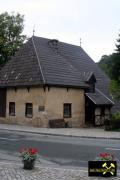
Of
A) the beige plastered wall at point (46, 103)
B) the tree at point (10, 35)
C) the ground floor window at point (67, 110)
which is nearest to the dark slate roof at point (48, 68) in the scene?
the beige plastered wall at point (46, 103)

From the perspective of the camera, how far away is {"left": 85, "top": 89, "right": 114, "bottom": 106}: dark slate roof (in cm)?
3669

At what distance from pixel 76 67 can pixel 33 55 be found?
535cm

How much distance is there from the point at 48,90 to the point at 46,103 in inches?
44.9

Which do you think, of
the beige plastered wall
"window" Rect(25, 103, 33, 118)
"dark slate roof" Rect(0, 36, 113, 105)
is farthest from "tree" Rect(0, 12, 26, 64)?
"window" Rect(25, 103, 33, 118)

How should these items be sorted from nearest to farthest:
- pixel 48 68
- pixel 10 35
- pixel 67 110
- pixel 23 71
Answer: pixel 48 68, pixel 67 110, pixel 23 71, pixel 10 35

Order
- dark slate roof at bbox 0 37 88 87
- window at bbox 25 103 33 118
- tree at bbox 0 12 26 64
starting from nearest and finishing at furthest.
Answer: dark slate roof at bbox 0 37 88 87
window at bbox 25 103 33 118
tree at bbox 0 12 26 64

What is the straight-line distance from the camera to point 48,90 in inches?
1337

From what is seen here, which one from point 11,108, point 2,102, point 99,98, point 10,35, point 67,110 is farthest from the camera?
point 10,35

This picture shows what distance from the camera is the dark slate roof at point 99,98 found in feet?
120

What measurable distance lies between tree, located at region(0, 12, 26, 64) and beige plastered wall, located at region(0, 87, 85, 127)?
13149mm

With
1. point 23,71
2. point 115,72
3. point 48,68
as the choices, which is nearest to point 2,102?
point 23,71

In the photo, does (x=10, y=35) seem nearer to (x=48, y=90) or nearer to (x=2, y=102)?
(x=2, y=102)

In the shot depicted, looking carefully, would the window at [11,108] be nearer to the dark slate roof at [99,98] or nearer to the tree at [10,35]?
the dark slate roof at [99,98]

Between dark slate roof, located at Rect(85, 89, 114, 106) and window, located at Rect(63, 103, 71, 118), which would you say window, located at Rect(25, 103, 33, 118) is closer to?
window, located at Rect(63, 103, 71, 118)
